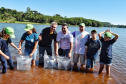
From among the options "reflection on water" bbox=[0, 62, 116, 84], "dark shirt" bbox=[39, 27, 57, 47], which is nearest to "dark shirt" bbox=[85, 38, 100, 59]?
"reflection on water" bbox=[0, 62, 116, 84]

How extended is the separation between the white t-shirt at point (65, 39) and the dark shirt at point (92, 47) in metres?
0.75

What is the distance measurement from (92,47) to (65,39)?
3.76 feet

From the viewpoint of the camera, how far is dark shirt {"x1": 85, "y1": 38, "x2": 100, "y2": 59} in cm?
437

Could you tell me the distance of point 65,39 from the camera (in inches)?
181

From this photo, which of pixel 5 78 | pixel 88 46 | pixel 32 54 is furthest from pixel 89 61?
pixel 5 78

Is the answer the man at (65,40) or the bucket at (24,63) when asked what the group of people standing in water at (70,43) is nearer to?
the man at (65,40)

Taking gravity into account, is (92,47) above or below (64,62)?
above

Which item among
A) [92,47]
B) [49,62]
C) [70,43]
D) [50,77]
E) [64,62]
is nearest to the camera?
[50,77]

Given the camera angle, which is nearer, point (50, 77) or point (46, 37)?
point (50, 77)

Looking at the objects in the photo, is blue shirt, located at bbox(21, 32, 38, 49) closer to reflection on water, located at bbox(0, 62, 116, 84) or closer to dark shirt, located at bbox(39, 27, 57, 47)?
dark shirt, located at bbox(39, 27, 57, 47)

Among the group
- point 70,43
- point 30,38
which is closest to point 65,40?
point 70,43

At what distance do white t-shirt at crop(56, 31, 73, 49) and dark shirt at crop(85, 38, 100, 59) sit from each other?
75cm

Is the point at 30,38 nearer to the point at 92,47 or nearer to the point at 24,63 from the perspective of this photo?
the point at 24,63

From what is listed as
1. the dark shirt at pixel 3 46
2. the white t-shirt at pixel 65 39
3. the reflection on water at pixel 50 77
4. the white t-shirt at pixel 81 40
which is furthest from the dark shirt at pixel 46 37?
the dark shirt at pixel 3 46
